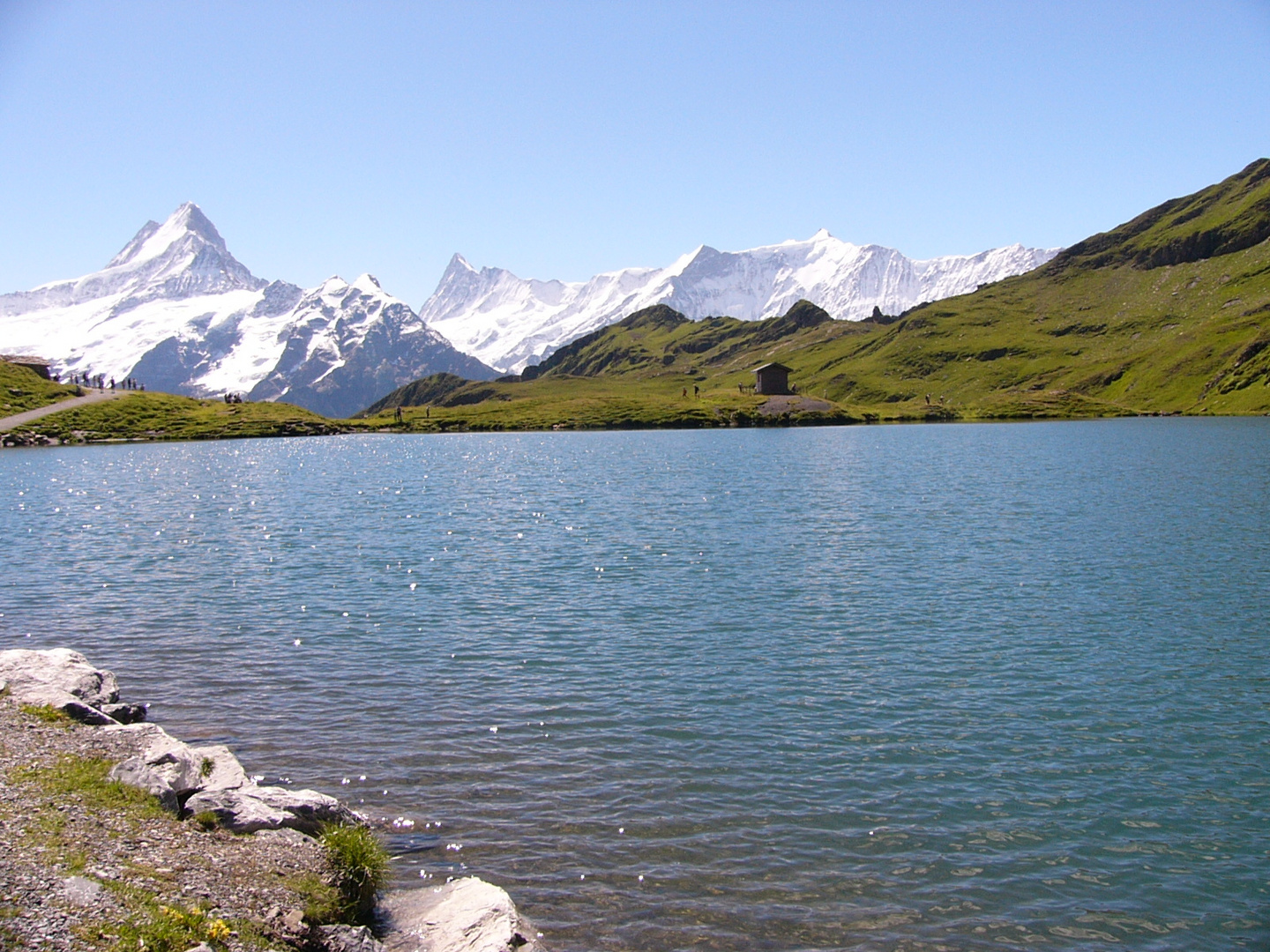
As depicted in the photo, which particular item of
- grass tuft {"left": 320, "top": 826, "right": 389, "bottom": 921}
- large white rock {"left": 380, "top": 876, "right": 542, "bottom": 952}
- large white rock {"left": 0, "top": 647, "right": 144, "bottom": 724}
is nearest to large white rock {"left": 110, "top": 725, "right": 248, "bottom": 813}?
large white rock {"left": 0, "top": 647, "right": 144, "bottom": 724}

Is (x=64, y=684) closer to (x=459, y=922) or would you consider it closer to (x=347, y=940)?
(x=347, y=940)

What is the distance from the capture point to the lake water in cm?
1872

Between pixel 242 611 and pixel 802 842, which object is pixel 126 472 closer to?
pixel 242 611

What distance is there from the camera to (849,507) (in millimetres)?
78562

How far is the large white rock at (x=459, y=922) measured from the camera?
629 inches

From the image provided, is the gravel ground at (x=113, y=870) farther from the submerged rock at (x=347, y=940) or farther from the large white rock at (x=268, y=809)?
the submerged rock at (x=347, y=940)

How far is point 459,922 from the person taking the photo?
1655 cm

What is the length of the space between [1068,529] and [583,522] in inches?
1434

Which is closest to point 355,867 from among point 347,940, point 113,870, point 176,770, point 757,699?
point 347,940

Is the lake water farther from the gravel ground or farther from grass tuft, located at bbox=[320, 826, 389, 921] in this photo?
the gravel ground

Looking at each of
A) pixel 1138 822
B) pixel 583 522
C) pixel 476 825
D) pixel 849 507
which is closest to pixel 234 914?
pixel 476 825

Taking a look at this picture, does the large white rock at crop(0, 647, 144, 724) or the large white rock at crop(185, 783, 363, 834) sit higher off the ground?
the large white rock at crop(0, 647, 144, 724)

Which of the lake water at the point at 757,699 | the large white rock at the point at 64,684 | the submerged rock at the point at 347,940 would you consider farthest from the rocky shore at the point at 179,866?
the lake water at the point at 757,699

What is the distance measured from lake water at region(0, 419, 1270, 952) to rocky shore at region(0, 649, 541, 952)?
80.9 inches
